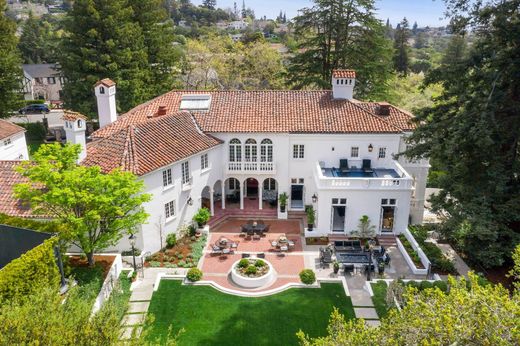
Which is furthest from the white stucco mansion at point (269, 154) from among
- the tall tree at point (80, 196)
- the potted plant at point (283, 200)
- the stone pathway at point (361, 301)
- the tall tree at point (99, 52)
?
the tall tree at point (99, 52)

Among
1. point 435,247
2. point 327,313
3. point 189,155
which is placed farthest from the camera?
point 189,155

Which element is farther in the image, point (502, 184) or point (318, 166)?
point (318, 166)

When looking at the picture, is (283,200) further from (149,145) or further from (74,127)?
(74,127)

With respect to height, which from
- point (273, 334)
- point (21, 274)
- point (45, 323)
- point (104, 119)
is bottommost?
point (273, 334)

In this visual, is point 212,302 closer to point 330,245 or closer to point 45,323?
point 330,245

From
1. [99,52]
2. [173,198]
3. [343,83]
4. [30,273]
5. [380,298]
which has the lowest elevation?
[380,298]

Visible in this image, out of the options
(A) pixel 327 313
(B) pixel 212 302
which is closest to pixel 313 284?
(A) pixel 327 313

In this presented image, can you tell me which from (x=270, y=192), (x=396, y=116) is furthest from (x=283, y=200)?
(x=396, y=116)
